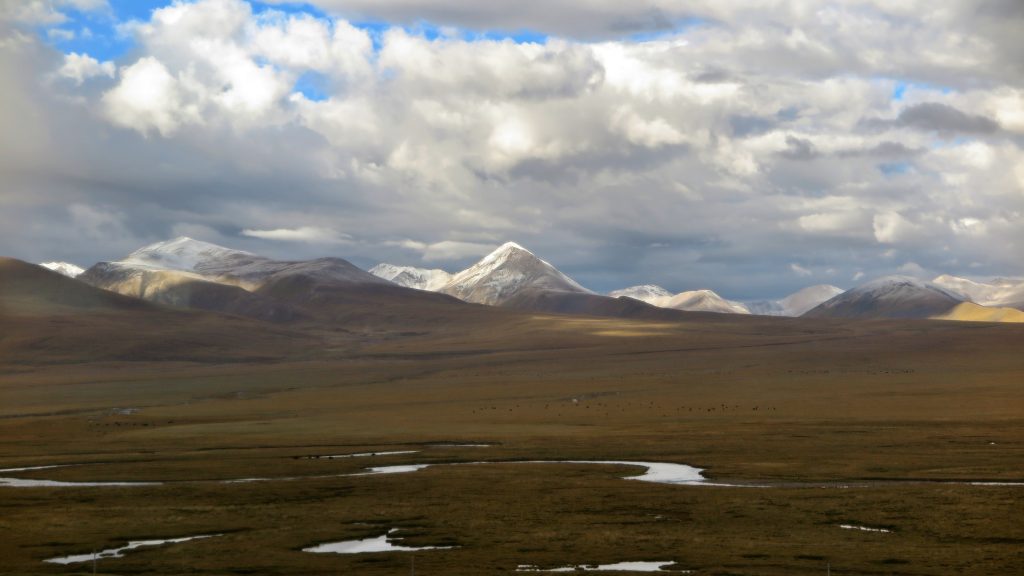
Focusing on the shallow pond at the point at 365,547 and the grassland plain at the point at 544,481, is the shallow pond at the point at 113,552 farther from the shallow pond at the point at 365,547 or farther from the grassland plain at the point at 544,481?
the shallow pond at the point at 365,547

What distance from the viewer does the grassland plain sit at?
44.4 metres

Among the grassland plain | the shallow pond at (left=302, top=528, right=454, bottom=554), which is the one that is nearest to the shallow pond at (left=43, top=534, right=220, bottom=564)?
the grassland plain

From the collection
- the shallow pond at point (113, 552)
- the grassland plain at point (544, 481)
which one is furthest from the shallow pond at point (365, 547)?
the shallow pond at point (113, 552)

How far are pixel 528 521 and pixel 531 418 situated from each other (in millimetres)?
66322

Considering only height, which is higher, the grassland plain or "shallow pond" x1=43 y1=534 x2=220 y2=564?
the grassland plain

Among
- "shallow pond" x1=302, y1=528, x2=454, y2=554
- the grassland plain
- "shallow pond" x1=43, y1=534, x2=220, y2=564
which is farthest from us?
"shallow pond" x1=302, y1=528, x2=454, y2=554

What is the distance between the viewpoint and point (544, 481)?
2598 inches

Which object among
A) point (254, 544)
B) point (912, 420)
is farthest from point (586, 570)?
point (912, 420)

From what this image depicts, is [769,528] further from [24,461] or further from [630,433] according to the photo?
[24,461]

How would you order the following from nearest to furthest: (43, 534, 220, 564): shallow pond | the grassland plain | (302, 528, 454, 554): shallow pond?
the grassland plain
(43, 534, 220, 564): shallow pond
(302, 528, 454, 554): shallow pond

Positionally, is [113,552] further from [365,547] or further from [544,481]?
[544,481]

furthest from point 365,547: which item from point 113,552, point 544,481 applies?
point 544,481

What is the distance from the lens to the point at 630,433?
98.6 meters

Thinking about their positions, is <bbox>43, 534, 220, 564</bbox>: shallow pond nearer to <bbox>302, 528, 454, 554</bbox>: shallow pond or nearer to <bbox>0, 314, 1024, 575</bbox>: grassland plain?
<bbox>0, 314, 1024, 575</bbox>: grassland plain
